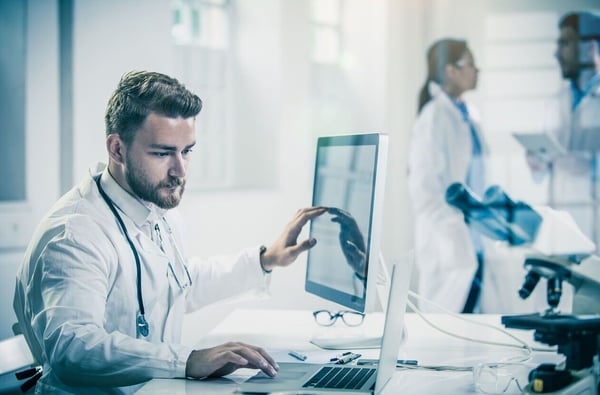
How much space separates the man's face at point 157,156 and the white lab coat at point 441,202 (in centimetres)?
180

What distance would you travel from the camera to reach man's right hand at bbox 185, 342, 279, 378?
4.00 feet

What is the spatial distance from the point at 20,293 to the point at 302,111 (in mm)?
2292

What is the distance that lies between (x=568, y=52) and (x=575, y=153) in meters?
0.63

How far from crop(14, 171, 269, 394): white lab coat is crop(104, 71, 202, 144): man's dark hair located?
127mm

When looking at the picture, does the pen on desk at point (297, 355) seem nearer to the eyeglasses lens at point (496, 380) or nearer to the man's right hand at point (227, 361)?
the man's right hand at point (227, 361)

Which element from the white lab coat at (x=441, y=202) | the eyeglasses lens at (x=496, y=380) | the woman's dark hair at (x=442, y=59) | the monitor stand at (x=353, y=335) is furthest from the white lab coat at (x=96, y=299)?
the woman's dark hair at (x=442, y=59)

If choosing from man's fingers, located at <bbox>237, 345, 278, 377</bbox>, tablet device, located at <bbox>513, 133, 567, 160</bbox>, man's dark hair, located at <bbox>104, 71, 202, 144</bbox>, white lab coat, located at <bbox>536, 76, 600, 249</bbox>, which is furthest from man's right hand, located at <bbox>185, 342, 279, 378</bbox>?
tablet device, located at <bbox>513, 133, 567, 160</bbox>

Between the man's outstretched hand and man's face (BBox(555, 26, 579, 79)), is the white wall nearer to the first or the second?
the man's outstretched hand

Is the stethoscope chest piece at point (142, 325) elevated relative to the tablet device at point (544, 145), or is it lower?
lower

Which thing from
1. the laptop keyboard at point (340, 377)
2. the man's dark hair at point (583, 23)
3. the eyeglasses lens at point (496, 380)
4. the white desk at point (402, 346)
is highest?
the man's dark hair at point (583, 23)

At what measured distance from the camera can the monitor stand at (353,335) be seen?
1568 millimetres

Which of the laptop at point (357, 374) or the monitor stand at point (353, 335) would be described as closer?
the laptop at point (357, 374)

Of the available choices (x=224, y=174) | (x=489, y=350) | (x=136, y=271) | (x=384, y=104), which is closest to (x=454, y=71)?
(x=384, y=104)

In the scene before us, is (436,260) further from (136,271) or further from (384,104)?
(136,271)
